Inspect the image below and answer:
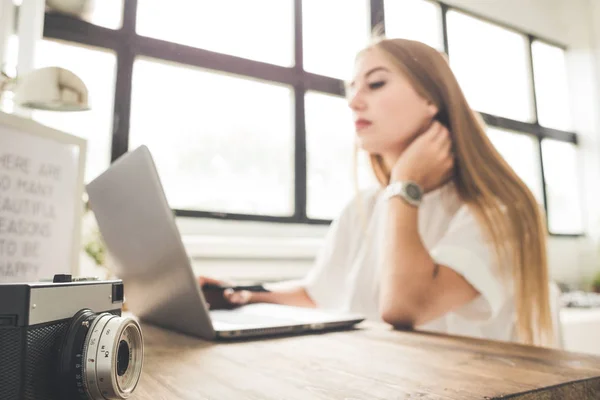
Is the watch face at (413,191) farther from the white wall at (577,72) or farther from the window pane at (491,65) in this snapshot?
the window pane at (491,65)

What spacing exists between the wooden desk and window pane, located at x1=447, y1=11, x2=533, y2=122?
3.05m

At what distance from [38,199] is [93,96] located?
126 cm

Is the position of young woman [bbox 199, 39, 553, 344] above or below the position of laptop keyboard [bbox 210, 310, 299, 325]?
above

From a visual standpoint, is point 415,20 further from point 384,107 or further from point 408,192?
point 408,192

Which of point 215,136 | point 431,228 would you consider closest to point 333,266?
point 431,228

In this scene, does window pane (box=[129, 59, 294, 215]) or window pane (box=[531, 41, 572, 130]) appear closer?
window pane (box=[129, 59, 294, 215])

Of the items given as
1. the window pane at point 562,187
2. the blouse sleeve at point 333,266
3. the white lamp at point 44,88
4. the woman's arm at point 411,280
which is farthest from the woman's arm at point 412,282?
the window pane at point 562,187

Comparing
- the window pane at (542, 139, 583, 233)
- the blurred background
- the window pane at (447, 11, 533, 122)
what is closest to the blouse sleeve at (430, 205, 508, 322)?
the blurred background

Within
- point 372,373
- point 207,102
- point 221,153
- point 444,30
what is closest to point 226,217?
point 221,153

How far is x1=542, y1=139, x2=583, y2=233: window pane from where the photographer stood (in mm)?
3664

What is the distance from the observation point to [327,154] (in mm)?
2664

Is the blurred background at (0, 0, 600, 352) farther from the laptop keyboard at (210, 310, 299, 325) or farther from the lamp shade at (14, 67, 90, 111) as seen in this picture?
the laptop keyboard at (210, 310, 299, 325)

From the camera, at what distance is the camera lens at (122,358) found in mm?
336

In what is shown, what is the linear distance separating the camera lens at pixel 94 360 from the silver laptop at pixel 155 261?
0.20 metres
